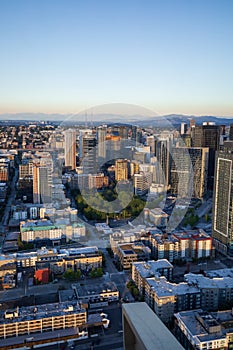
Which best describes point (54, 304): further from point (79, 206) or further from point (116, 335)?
point (79, 206)

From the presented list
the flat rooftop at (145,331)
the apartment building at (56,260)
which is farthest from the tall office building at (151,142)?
the flat rooftop at (145,331)

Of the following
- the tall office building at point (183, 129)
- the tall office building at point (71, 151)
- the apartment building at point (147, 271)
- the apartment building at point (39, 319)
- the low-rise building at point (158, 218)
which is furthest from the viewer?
the tall office building at point (183, 129)

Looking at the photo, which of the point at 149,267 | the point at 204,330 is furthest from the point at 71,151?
the point at 204,330

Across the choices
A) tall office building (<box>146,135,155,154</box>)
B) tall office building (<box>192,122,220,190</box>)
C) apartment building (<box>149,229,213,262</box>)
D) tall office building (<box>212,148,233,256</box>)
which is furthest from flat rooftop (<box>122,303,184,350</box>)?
tall office building (<box>192,122,220,190</box>)

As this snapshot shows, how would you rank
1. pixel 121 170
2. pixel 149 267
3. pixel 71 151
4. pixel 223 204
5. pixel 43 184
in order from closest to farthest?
pixel 149 267 < pixel 223 204 < pixel 43 184 < pixel 121 170 < pixel 71 151

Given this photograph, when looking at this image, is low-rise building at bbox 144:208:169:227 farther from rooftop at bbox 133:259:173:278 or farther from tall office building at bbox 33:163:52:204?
tall office building at bbox 33:163:52:204

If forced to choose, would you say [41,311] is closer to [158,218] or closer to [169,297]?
[169,297]

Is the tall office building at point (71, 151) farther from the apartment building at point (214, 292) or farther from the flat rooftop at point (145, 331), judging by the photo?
the flat rooftop at point (145, 331)

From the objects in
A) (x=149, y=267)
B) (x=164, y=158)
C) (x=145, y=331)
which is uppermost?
(x=145, y=331)
